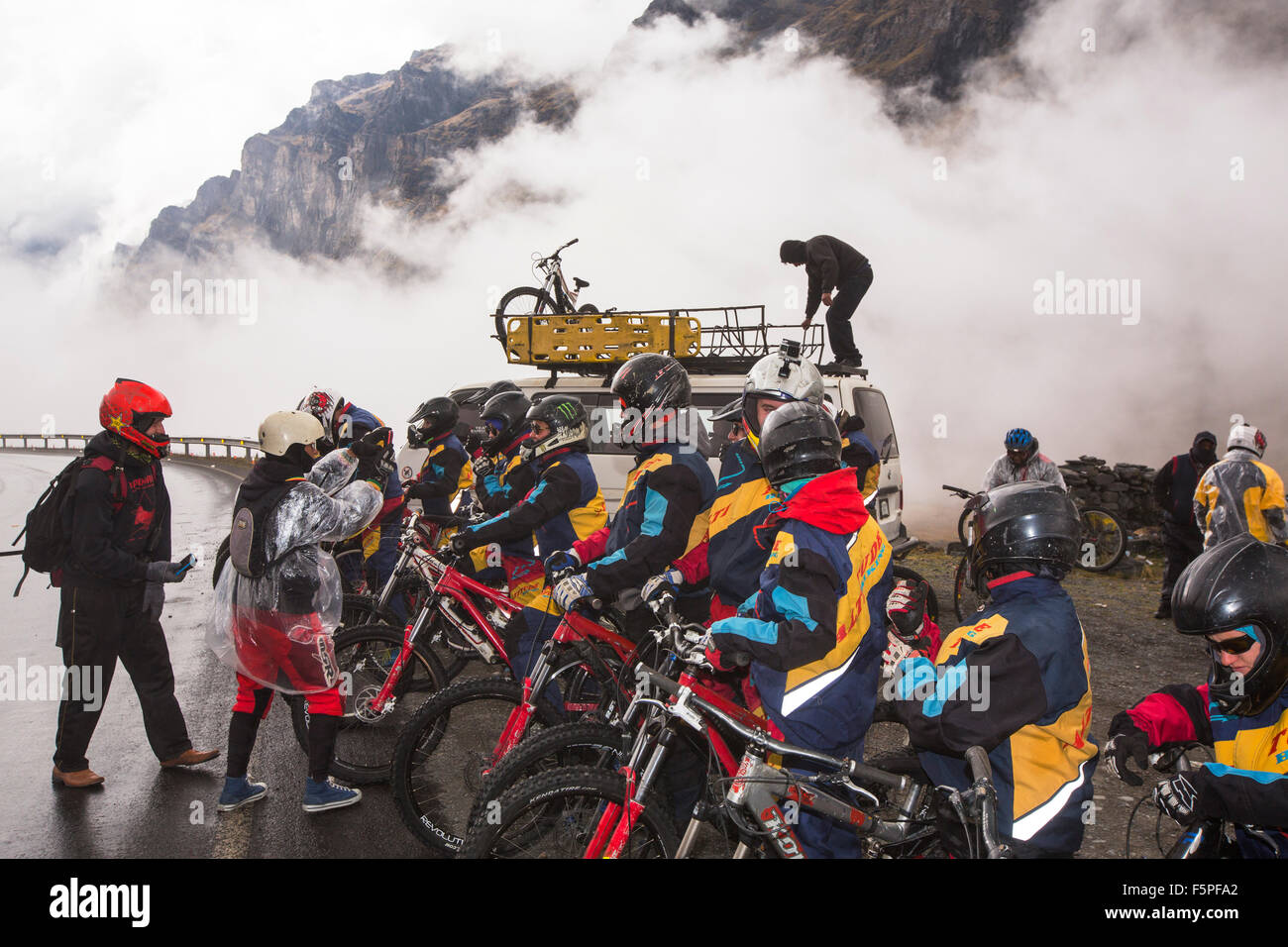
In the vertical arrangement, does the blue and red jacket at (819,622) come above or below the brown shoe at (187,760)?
above

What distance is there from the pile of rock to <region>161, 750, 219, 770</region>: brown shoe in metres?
12.1

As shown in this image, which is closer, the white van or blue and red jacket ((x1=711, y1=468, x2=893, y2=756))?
blue and red jacket ((x1=711, y1=468, x2=893, y2=756))

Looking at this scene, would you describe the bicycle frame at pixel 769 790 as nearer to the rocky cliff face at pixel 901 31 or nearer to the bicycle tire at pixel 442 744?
the bicycle tire at pixel 442 744

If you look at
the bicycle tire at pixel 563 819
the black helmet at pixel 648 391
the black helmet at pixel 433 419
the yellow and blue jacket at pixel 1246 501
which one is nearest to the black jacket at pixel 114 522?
the black helmet at pixel 433 419

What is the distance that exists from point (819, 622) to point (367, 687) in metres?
3.18

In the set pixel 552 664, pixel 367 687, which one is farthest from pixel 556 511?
pixel 367 687

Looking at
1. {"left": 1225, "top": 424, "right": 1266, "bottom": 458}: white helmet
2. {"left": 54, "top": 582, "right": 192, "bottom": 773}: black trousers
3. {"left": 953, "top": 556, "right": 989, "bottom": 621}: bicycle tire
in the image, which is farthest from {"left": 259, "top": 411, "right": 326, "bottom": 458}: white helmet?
{"left": 1225, "top": 424, "right": 1266, "bottom": 458}: white helmet

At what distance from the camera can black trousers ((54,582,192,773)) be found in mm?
4484

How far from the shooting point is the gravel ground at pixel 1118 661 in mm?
4086

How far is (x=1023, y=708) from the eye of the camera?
2.27 meters

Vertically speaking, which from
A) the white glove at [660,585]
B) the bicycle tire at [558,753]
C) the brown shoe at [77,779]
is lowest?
the brown shoe at [77,779]

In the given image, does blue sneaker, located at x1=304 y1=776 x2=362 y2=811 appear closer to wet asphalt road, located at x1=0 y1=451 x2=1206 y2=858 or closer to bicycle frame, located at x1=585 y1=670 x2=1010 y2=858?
wet asphalt road, located at x1=0 y1=451 x2=1206 y2=858

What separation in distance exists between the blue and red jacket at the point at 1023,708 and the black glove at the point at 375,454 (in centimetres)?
510
